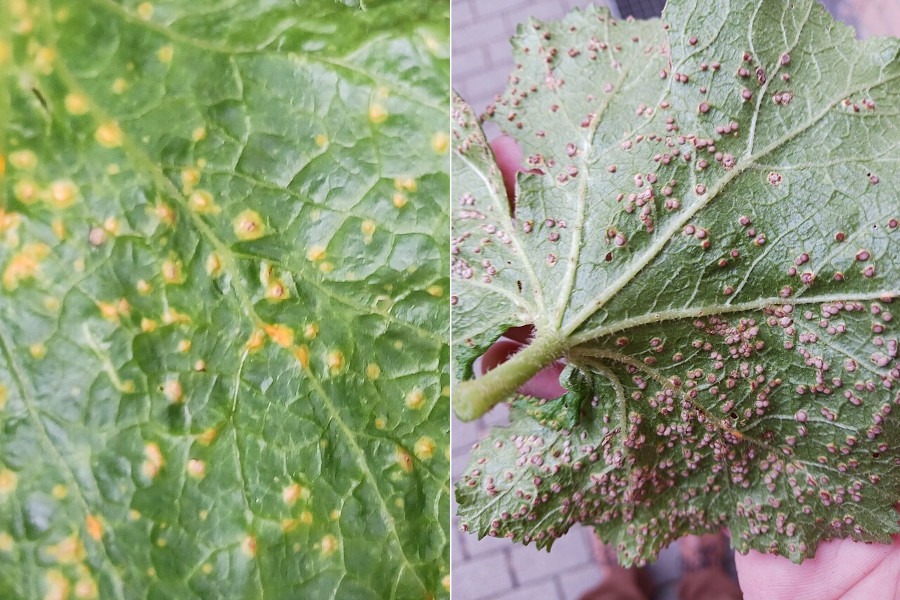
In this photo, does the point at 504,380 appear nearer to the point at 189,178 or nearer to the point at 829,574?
the point at 189,178

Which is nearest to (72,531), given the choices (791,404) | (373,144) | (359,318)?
(359,318)

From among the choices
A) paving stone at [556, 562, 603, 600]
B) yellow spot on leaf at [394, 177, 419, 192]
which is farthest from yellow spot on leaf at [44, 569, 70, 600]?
paving stone at [556, 562, 603, 600]

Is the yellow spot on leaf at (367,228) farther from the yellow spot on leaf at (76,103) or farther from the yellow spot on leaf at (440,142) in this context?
the yellow spot on leaf at (76,103)

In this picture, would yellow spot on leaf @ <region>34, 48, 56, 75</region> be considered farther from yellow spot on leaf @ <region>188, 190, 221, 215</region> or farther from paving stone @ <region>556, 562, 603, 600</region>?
paving stone @ <region>556, 562, 603, 600</region>

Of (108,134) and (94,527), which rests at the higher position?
(108,134)

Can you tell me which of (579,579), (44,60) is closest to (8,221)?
(44,60)

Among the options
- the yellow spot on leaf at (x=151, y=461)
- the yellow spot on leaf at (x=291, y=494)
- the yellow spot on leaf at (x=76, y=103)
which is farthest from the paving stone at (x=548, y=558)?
the yellow spot on leaf at (x=76, y=103)

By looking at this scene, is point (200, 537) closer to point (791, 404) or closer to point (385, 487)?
point (385, 487)

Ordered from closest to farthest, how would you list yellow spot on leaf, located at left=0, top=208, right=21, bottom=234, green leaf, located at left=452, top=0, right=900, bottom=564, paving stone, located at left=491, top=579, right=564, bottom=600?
yellow spot on leaf, located at left=0, top=208, right=21, bottom=234 → green leaf, located at left=452, top=0, right=900, bottom=564 → paving stone, located at left=491, top=579, right=564, bottom=600
